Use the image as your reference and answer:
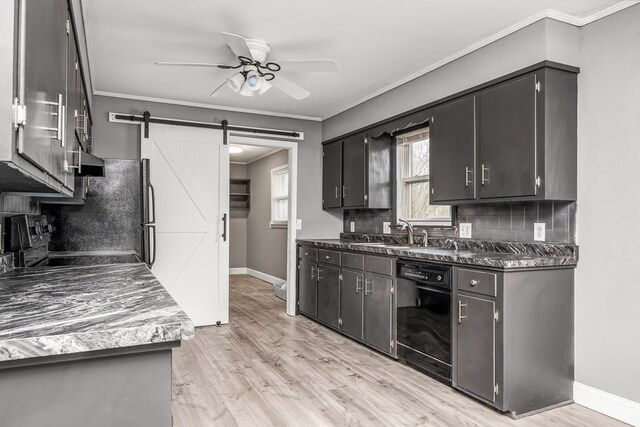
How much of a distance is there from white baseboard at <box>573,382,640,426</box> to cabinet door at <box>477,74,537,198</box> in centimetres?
123

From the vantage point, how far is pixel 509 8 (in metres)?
2.61

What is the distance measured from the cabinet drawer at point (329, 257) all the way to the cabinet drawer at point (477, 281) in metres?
1.65

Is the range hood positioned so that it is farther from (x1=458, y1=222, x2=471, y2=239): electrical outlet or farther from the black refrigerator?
(x1=458, y1=222, x2=471, y2=239): electrical outlet

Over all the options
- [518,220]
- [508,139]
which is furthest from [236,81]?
[518,220]

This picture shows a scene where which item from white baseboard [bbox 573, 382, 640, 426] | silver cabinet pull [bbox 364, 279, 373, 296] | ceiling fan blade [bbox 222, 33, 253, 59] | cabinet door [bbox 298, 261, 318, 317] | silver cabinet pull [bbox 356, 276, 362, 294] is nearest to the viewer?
white baseboard [bbox 573, 382, 640, 426]

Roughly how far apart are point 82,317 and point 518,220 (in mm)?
2791

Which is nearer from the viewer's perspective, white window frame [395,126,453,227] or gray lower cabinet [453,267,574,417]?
gray lower cabinet [453,267,574,417]

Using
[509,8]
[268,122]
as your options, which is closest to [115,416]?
[509,8]

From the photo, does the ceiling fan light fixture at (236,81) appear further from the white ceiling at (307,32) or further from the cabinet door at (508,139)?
the cabinet door at (508,139)

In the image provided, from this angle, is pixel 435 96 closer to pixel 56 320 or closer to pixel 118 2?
pixel 118 2

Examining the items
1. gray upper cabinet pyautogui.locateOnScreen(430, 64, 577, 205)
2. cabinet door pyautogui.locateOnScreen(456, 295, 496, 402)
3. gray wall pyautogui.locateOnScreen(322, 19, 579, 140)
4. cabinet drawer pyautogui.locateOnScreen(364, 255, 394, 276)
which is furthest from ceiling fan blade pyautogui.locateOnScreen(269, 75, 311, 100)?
cabinet door pyautogui.locateOnScreen(456, 295, 496, 402)

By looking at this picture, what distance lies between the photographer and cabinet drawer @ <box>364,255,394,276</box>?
3.47m

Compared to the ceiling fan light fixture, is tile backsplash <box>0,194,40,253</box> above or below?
below

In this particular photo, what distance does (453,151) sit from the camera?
3.26m
